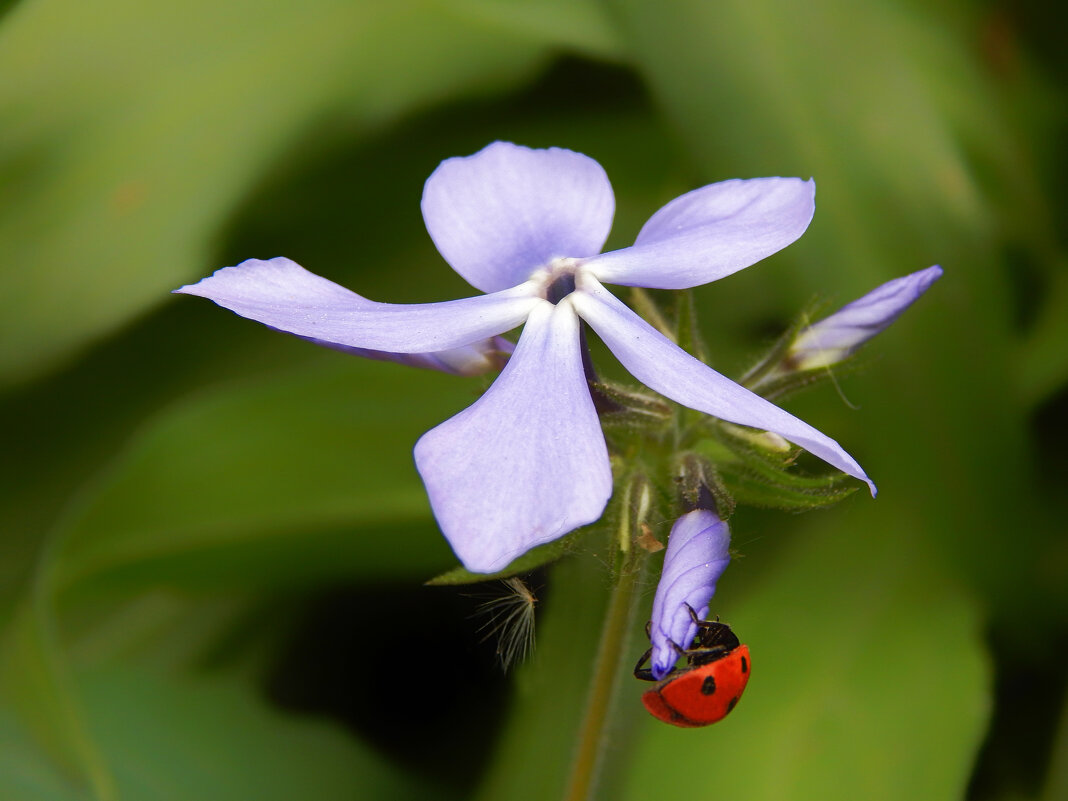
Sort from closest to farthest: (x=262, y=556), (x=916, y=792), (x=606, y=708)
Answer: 1. (x=606, y=708)
2. (x=916, y=792)
3. (x=262, y=556)

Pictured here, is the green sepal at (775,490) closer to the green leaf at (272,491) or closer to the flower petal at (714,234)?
the flower petal at (714,234)

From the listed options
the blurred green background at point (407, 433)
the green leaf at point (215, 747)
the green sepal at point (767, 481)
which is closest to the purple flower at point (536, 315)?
the green sepal at point (767, 481)

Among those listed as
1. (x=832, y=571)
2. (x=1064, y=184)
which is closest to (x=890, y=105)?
(x=1064, y=184)

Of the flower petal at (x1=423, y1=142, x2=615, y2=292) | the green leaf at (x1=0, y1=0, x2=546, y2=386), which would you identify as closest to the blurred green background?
the green leaf at (x1=0, y1=0, x2=546, y2=386)

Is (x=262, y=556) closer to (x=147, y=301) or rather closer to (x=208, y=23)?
(x=147, y=301)

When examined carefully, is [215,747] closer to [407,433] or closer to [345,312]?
[407,433]

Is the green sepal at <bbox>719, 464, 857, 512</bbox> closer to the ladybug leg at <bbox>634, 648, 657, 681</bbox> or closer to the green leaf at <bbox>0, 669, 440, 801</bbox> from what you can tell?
the ladybug leg at <bbox>634, 648, 657, 681</bbox>

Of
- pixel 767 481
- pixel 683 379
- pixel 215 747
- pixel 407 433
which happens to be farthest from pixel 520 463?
pixel 215 747

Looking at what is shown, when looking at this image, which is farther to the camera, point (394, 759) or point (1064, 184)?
point (1064, 184)
